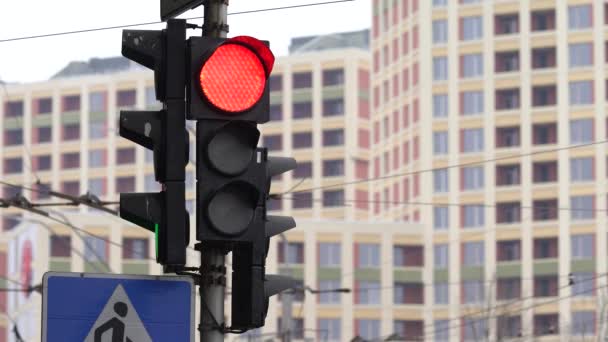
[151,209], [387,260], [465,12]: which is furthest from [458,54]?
[151,209]

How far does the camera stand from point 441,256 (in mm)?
123250

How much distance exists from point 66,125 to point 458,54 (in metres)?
42.2

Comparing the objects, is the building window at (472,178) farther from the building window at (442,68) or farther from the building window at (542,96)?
the building window at (442,68)

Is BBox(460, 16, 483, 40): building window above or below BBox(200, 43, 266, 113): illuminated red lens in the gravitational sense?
above

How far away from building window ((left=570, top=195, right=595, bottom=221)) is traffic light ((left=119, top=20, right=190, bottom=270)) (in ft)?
367

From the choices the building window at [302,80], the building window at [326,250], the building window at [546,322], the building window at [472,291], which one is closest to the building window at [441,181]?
the building window at [472,291]

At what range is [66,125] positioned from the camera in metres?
154

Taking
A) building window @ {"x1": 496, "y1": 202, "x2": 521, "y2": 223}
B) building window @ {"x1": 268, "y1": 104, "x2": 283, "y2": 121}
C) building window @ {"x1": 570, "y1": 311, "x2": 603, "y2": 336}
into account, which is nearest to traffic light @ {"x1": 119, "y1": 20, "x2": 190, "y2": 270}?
building window @ {"x1": 570, "y1": 311, "x2": 603, "y2": 336}

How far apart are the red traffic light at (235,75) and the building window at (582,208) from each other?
112 metres

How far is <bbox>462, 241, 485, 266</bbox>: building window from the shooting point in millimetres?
121000

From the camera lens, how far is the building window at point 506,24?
4798 inches

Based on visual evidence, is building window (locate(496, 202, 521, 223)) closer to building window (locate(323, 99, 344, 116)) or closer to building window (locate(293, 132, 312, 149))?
building window (locate(323, 99, 344, 116))

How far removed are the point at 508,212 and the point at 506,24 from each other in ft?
38.9

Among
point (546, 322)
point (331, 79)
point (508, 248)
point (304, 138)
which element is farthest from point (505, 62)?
point (304, 138)
